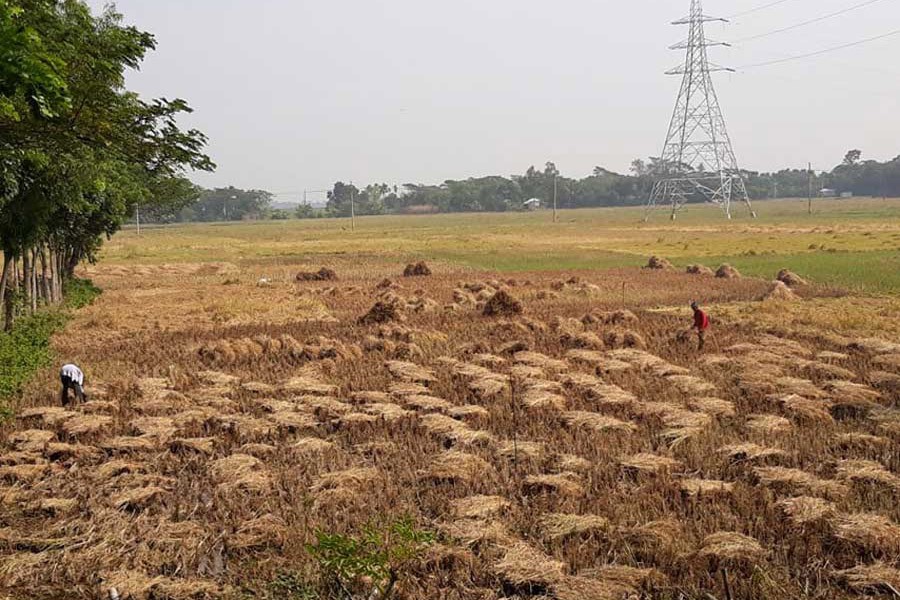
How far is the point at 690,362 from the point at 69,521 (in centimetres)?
956

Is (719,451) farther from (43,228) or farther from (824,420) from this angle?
(43,228)

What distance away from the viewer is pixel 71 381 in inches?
412

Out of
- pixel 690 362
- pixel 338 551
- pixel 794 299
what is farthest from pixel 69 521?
pixel 794 299

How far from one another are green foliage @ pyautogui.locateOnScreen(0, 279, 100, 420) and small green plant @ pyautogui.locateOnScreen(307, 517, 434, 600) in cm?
641

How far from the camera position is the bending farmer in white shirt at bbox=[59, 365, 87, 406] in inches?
409

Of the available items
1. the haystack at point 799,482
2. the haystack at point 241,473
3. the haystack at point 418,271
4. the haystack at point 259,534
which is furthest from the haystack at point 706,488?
the haystack at point 418,271

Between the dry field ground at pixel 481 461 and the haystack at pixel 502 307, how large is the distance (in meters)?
2.03

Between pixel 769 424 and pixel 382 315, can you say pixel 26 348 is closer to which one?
pixel 382 315

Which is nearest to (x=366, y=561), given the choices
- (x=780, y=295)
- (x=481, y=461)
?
(x=481, y=461)

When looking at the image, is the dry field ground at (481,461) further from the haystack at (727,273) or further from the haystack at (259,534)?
the haystack at (727,273)

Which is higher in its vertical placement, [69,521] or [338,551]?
[338,551]

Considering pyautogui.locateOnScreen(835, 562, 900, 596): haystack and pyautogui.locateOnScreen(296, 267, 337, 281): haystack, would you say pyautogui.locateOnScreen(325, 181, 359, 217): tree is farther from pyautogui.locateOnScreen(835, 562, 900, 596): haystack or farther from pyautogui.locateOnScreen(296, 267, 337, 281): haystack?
pyautogui.locateOnScreen(835, 562, 900, 596): haystack

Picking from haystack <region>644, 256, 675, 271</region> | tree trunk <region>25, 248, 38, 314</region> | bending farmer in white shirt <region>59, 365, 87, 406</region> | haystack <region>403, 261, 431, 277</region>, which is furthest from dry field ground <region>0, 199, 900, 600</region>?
haystack <region>403, 261, 431, 277</region>

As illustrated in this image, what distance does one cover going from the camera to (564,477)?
24.9 ft
